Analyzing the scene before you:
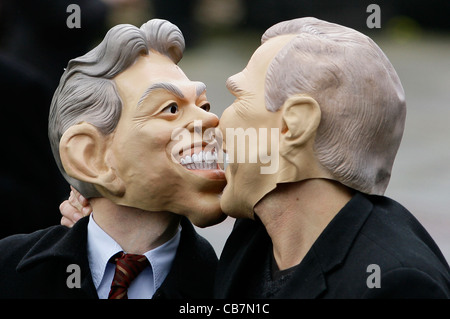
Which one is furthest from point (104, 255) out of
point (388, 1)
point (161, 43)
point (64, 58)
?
point (388, 1)

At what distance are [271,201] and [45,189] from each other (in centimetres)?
232

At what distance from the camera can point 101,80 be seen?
13.9ft

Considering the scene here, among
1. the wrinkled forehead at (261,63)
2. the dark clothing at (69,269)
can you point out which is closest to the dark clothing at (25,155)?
the dark clothing at (69,269)

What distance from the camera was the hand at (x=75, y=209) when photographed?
15.2ft

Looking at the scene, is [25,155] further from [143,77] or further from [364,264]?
[364,264]

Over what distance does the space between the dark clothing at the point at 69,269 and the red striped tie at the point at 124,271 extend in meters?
0.11

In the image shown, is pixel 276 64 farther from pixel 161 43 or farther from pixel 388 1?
pixel 388 1

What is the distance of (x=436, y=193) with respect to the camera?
377 inches

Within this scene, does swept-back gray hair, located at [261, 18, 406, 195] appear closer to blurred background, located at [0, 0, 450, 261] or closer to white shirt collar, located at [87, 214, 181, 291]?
white shirt collar, located at [87, 214, 181, 291]

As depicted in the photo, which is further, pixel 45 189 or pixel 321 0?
pixel 321 0

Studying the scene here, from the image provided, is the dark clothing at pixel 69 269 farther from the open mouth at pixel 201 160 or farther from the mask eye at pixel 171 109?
the mask eye at pixel 171 109

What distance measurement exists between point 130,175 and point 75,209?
66 cm

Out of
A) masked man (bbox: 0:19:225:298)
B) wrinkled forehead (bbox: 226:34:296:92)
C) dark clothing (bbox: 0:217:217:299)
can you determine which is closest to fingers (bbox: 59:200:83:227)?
dark clothing (bbox: 0:217:217:299)

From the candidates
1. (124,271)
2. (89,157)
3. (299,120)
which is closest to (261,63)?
(299,120)
